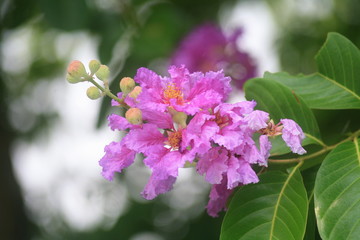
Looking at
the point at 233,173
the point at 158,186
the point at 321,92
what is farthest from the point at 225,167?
the point at 321,92

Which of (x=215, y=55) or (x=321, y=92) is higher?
(x=321, y=92)

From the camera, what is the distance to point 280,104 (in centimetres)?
110

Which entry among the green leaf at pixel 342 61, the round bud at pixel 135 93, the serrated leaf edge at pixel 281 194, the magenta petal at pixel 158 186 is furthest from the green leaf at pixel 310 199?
the round bud at pixel 135 93

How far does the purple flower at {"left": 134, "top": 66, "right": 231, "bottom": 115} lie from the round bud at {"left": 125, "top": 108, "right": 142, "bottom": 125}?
2 centimetres

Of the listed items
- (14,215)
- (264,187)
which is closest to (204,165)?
(264,187)

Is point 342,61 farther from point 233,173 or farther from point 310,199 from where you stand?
point 233,173

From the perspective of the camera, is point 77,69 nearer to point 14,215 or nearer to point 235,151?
point 235,151

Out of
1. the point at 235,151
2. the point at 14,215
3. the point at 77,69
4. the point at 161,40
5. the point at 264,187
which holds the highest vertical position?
the point at 77,69

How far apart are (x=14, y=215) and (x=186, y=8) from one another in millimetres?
1623

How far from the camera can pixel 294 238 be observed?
0.97 metres

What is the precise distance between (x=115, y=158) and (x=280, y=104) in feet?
1.11

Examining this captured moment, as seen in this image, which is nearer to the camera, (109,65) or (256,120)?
(256,120)

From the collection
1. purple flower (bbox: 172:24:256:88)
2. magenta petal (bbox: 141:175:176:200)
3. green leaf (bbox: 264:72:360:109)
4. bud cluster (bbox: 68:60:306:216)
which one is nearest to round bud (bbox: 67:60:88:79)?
bud cluster (bbox: 68:60:306:216)

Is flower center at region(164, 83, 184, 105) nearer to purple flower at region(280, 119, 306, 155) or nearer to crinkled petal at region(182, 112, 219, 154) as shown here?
crinkled petal at region(182, 112, 219, 154)
